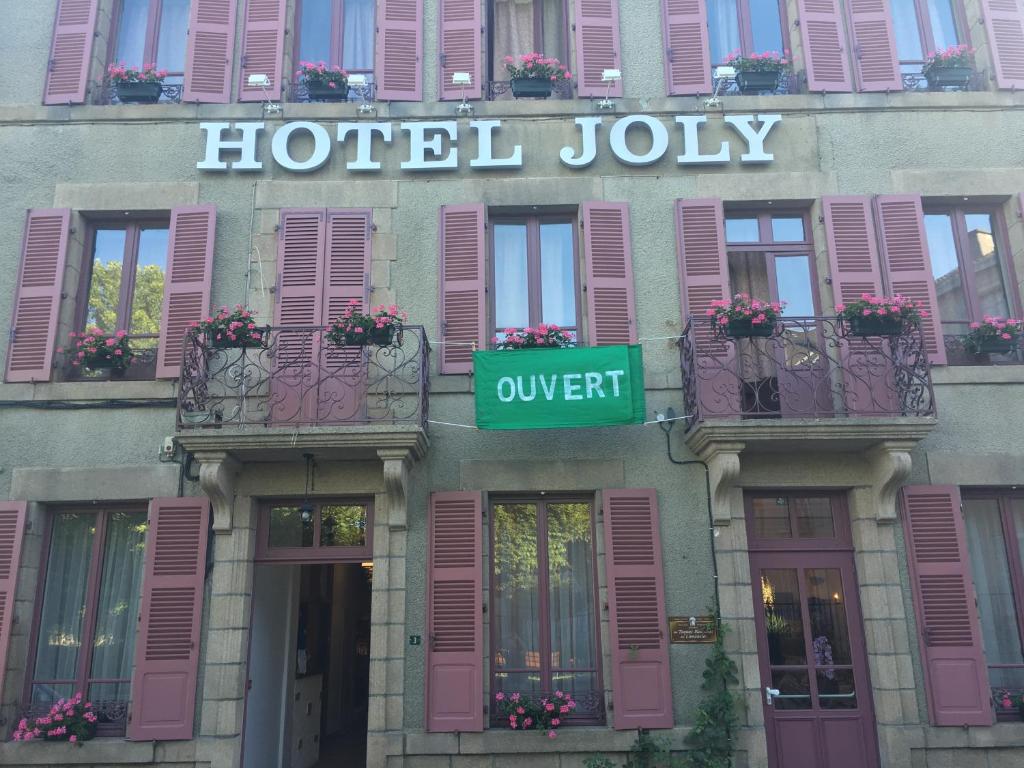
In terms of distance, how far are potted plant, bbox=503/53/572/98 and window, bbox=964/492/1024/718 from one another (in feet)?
21.5

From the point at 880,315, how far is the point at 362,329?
5196 millimetres

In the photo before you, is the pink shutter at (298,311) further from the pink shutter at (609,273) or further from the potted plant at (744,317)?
the potted plant at (744,317)

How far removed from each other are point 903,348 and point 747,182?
2.55m

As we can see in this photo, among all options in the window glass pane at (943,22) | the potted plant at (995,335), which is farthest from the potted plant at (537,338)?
the window glass pane at (943,22)

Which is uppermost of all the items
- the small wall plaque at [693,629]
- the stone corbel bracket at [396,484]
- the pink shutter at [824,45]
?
the pink shutter at [824,45]

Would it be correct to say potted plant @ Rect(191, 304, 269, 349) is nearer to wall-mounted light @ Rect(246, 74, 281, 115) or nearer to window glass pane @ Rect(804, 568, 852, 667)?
wall-mounted light @ Rect(246, 74, 281, 115)

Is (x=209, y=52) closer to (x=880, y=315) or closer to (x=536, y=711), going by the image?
(x=880, y=315)

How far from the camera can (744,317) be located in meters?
8.26

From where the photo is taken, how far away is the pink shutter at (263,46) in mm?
9820

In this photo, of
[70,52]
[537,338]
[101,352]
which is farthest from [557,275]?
[70,52]

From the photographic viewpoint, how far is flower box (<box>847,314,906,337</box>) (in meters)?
8.31

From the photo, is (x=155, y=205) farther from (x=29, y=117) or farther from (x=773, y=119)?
(x=773, y=119)

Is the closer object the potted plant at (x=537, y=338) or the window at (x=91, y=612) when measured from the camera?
the window at (x=91, y=612)

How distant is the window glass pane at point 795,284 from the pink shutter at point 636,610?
2.78 meters
